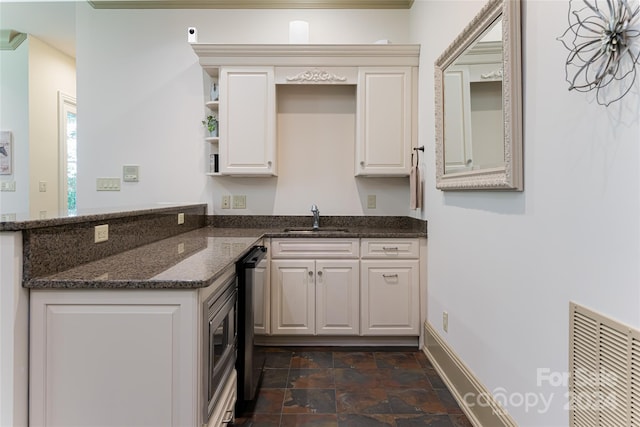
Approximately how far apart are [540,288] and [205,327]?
1.20m

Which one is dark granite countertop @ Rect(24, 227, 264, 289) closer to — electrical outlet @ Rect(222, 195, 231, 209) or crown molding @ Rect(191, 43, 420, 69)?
electrical outlet @ Rect(222, 195, 231, 209)

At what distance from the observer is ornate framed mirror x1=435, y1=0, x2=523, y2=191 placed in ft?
4.79

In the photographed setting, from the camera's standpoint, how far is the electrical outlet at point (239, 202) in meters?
3.31

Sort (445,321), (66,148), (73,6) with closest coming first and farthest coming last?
(445,321) < (73,6) < (66,148)

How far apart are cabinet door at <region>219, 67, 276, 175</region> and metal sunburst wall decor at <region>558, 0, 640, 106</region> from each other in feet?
7.16

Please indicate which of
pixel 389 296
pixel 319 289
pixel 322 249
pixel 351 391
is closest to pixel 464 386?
pixel 351 391

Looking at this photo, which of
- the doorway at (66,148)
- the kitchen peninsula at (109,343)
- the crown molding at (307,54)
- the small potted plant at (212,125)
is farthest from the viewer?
the doorway at (66,148)

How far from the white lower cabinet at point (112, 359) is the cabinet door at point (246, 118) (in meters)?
1.88

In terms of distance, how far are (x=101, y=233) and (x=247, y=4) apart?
253 cm

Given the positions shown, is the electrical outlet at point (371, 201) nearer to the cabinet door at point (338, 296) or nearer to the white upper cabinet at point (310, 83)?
the white upper cabinet at point (310, 83)

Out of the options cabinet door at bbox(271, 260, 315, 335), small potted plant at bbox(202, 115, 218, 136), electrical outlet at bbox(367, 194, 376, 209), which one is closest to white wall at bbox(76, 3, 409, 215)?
electrical outlet at bbox(367, 194, 376, 209)

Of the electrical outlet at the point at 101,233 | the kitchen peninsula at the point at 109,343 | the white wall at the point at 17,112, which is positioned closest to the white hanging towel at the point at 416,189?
the kitchen peninsula at the point at 109,343

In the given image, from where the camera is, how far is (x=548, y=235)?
1294 millimetres

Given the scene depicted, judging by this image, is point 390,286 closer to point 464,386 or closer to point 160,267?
point 464,386
